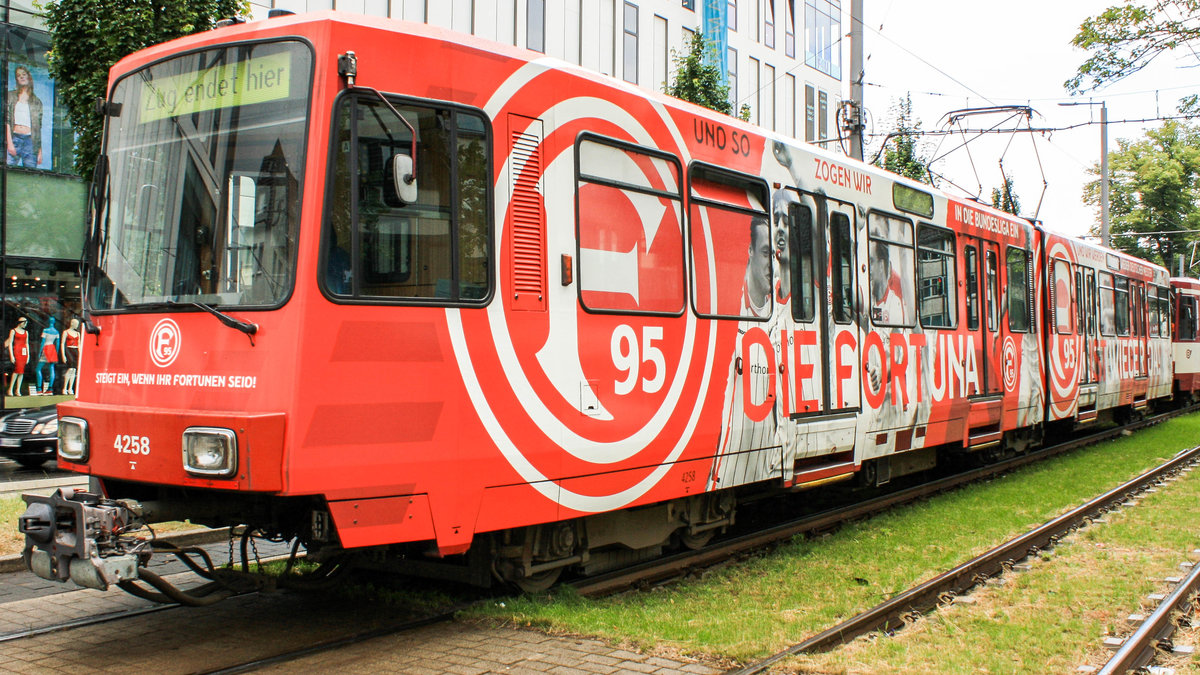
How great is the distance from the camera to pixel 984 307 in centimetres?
1177

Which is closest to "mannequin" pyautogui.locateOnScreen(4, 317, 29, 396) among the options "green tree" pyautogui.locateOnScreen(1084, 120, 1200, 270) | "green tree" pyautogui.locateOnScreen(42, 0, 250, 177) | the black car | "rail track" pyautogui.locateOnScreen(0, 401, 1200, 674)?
the black car

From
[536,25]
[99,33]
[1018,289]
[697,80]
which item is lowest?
[1018,289]

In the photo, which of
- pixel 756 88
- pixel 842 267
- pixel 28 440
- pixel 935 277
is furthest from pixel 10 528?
pixel 756 88

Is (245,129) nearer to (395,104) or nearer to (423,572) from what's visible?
(395,104)

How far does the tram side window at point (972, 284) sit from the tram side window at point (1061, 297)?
3007 mm

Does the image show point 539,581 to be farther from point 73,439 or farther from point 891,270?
point 891,270

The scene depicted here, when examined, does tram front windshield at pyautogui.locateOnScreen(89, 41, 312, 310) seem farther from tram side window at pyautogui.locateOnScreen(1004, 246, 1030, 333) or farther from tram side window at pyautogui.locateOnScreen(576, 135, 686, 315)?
tram side window at pyautogui.locateOnScreen(1004, 246, 1030, 333)

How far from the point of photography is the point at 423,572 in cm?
624

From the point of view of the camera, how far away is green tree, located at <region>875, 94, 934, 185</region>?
67.5 feet

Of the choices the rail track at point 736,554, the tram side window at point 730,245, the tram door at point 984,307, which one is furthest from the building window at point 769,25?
the tram side window at point 730,245

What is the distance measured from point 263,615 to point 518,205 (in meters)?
2.93

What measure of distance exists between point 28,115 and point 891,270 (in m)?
14.7

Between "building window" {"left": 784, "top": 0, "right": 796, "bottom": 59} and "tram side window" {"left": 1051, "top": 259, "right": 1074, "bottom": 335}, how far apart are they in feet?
70.8

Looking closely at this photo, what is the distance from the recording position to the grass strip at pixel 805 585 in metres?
5.64
